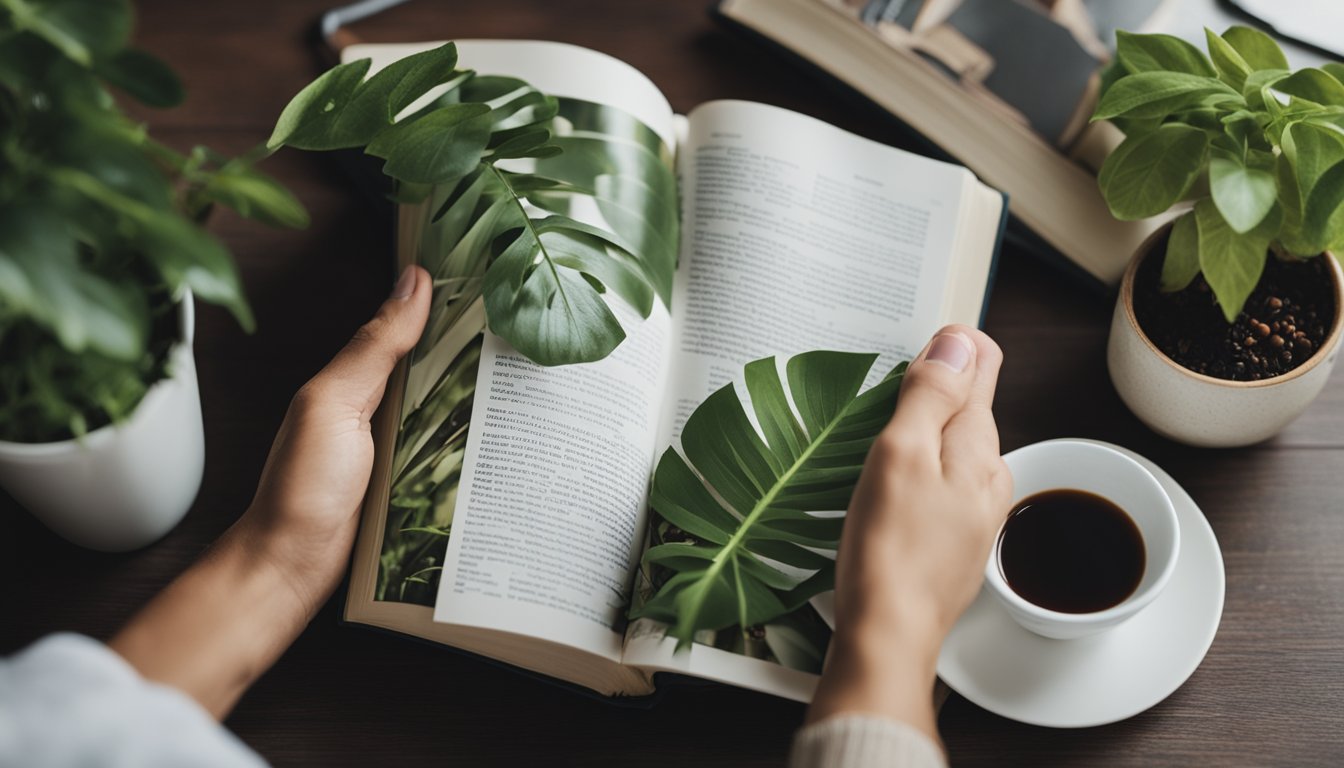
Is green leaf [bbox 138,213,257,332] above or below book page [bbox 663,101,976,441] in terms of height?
above

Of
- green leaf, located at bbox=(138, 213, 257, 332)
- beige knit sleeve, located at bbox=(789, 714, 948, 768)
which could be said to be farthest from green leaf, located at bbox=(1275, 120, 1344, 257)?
green leaf, located at bbox=(138, 213, 257, 332)

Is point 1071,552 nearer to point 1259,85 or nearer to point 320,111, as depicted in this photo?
point 1259,85

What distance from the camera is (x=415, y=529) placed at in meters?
0.75

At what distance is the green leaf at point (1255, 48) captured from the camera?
78cm

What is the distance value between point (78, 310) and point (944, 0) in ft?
2.58

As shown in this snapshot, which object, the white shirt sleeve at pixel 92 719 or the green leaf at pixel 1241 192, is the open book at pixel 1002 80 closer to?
the green leaf at pixel 1241 192

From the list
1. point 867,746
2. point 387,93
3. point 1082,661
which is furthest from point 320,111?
point 1082,661

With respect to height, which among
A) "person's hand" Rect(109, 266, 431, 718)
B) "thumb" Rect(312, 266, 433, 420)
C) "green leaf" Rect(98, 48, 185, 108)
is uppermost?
"green leaf" Rect(98, 48, 185, 108)

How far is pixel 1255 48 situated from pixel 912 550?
0.45m

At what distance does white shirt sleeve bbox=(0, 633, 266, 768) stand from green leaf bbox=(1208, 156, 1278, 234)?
659 mm

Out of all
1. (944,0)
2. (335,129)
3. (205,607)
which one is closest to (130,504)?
(205,607)

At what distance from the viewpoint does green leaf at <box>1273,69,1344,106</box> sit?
0.72 metres

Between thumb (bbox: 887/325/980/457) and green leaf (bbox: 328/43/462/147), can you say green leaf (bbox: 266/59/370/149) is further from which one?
thumb (bbox: 887/325/980/457)

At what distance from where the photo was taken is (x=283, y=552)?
743 millimetres
